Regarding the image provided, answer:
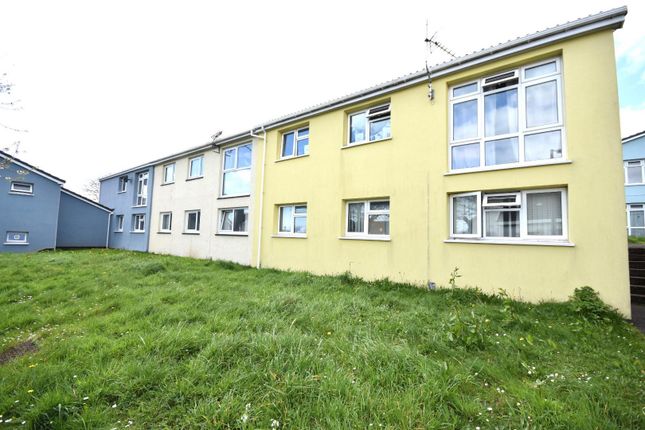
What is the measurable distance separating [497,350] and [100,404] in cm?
433

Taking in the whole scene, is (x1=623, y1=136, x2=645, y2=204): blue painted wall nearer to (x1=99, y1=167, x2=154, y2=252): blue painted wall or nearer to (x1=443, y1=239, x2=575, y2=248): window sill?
(x1=443, y1=239, x2=575, y2=248): window sill

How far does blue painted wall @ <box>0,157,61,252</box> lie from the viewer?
55.6 ft

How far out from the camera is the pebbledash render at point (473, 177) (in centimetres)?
559

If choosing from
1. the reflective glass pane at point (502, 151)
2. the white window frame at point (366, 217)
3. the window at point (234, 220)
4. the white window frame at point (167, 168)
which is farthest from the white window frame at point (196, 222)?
the reflective glass pane at point (502, 151)

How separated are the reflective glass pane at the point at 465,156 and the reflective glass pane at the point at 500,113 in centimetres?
47

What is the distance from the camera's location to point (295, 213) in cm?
1078

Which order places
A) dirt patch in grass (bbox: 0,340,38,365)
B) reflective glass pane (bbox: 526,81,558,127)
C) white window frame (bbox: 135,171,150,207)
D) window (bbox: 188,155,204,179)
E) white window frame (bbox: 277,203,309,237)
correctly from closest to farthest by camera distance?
dirt patch in grass (bbox: 0,340,38,365) < reflective glass pane (bbox: 526,81,558,127) < white window frame (bbox: 277,203,309,237) < window (bbox: 188,155,204,179) < white window frame (bbox: 135,171,150,207)

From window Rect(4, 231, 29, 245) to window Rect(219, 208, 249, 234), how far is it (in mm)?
13908

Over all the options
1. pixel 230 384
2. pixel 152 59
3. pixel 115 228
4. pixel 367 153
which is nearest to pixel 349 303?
pixel 230 384

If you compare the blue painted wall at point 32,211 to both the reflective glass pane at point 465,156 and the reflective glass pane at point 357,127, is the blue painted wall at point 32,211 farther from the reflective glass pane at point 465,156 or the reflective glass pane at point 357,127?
the reflective glass pane at point 465,156

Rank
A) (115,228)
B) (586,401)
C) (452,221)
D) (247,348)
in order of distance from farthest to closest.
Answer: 1. (115,228)
2. (452,221)
3. (247,348)
4. (586,401)

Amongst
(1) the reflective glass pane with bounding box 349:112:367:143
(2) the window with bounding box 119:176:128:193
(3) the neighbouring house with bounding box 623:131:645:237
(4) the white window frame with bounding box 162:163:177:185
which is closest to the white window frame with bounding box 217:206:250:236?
(4) the white window frame with bounding box 162:163:177:185

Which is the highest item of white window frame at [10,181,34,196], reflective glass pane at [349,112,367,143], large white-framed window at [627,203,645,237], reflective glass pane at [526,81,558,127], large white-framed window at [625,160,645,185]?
large white-framed window at [625,160,645,185]

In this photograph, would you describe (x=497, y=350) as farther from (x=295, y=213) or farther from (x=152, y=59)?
(x=152, y=59)
